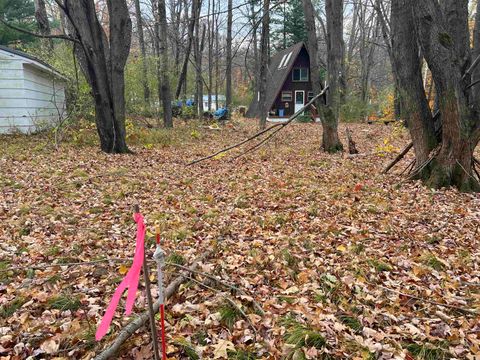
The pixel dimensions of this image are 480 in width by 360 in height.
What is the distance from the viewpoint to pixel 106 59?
9.78 m

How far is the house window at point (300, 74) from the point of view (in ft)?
96.8

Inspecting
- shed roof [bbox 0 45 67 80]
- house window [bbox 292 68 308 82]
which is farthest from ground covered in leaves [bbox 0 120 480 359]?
house window [bbox 292 68 308 82]

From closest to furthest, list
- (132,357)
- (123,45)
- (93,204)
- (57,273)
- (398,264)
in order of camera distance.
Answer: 1. (132,357)
2. (57,273)
3. (398,264)
4. (93,204)
5. (123,45)

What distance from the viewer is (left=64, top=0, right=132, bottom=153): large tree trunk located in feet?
29.8

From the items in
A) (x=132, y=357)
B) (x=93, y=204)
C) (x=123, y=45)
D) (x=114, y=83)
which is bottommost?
(x=132, y=357)

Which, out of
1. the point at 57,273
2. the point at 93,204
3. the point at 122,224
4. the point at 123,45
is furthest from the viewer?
the point at 123,45

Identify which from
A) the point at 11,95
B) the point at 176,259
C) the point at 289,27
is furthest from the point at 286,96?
the point at 176,259

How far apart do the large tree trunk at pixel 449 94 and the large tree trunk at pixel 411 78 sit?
16.7 inches

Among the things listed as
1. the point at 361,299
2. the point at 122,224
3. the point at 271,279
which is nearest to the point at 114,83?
the point at 122,224

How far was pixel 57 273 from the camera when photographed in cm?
360

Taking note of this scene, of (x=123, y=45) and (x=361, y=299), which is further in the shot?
(x=123, y=45)

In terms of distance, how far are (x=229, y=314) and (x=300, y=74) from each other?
1137 inches

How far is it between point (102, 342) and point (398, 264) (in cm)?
303

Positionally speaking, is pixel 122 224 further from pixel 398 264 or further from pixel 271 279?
pixel 398 264
